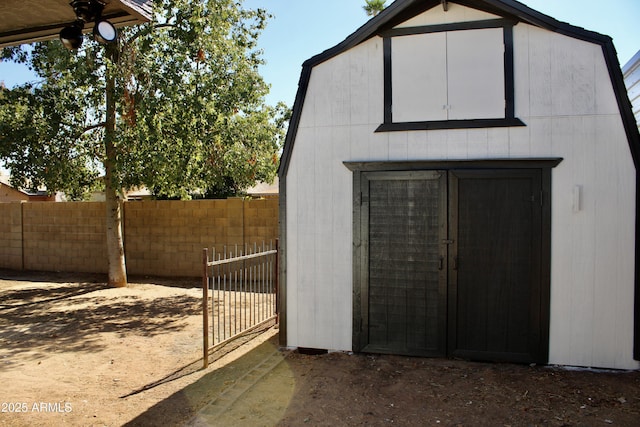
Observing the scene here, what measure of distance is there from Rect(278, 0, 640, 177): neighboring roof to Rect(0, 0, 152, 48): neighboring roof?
81.4 inches

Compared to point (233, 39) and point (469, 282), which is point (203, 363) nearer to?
point (469, 282)

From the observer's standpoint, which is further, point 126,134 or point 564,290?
point 126,134

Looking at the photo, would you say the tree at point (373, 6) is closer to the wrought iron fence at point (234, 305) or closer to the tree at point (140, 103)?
the tree at point (140, 103)

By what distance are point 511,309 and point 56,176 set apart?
26.3 ft

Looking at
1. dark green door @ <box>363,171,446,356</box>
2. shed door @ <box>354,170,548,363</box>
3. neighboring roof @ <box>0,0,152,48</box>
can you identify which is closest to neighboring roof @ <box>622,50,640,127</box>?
shed door @ <box>354,170,548,363</box>

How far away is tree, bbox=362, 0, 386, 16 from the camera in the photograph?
16156mm

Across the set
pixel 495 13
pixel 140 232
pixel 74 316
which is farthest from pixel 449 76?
pixel 140 232

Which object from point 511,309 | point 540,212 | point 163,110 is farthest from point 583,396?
point 163,110

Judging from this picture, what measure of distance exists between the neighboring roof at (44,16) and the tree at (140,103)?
3.50 metres

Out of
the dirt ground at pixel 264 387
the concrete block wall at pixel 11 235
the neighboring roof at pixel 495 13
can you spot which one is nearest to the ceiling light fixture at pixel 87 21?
the neighboring roof at pixel 495 13

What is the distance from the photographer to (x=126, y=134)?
8633mm

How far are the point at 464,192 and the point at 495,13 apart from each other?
199cm

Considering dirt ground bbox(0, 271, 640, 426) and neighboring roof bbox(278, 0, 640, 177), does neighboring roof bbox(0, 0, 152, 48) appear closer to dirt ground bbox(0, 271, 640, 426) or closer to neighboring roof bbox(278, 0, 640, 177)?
neighboring roof bbox(278, 0, 640, 177)

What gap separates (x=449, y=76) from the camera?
Answer: 539cm
